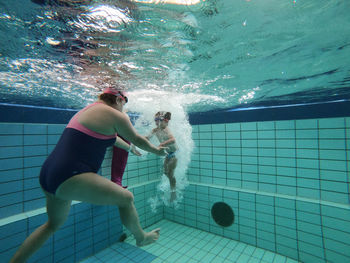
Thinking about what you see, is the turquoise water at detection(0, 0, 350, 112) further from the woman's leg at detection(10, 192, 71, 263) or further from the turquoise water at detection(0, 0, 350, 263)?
the woman's leg at detection(10, 192, 71, 263)

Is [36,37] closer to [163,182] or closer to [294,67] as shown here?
[294,67]

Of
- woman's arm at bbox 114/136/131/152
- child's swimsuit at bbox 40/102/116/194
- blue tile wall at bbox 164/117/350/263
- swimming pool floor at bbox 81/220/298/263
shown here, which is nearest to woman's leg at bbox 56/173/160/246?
child's swimsuit at bbox 40/102/116/194

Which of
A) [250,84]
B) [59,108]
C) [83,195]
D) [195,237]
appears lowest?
[195,237]

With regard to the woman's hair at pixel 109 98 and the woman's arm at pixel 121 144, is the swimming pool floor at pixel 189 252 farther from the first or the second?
the woman's hair at pixel 109 98

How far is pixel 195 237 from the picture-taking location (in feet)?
15.6

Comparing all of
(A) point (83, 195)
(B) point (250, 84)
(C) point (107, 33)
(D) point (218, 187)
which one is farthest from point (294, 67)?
(D) point (218, 187)

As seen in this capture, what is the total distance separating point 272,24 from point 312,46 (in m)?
0.79

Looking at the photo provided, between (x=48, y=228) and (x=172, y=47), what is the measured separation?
226 centimetres

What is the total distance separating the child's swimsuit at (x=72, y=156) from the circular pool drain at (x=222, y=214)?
437 centimetres

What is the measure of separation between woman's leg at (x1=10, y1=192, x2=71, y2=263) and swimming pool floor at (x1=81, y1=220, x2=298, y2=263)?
2797 mm

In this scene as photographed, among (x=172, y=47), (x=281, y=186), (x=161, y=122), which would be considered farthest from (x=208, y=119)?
(x=172, y=47)

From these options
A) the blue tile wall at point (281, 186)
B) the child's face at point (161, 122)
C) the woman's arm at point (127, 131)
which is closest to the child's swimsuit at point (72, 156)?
the woman's arm at point (127, 131)

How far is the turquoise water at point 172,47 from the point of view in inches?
52.9

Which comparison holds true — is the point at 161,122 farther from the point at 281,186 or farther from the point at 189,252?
the point at 281,186
